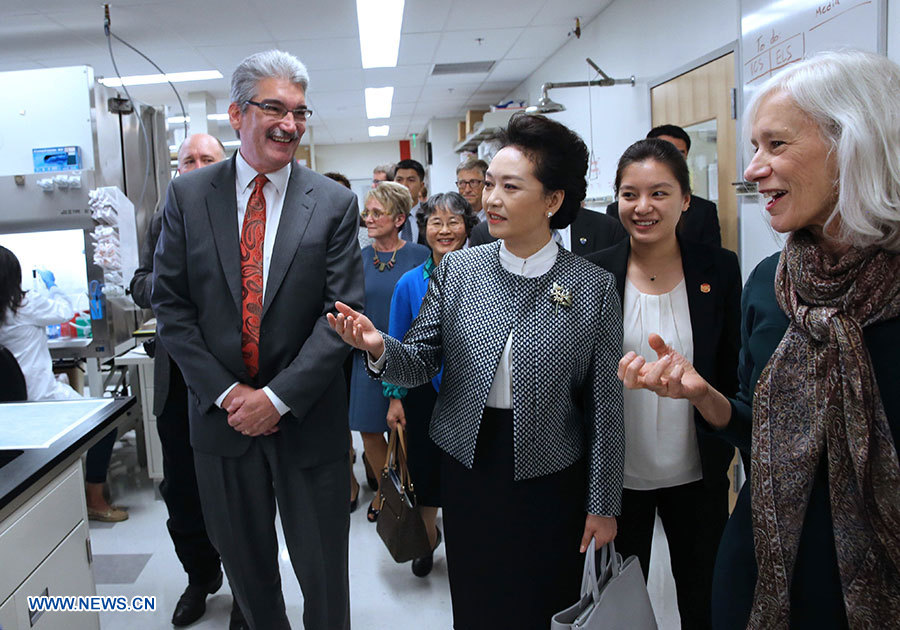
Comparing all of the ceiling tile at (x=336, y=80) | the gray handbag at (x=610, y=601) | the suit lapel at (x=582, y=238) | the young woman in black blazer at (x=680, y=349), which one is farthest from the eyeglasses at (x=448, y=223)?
the ceiling tile at (x=336, y=80)

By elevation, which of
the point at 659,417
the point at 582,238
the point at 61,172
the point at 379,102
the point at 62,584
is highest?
the point at 379,102

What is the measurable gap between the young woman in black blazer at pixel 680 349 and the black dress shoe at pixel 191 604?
155 centimetres

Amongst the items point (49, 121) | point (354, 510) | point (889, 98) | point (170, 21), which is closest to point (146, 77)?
point (170, 21)

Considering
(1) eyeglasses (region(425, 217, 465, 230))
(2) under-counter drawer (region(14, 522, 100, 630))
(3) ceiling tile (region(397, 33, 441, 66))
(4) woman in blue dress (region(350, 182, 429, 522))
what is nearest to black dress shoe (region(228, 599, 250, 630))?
(2) under-counter drawer (region(14, 522, 100, 630))

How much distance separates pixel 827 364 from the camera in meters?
0.96

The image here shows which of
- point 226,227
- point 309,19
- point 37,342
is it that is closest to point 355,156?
point 309,19

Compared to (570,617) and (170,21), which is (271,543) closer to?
(570,617)

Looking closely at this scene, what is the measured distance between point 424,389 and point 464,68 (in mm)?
5588

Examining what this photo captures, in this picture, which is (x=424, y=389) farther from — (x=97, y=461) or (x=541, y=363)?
(x=97, y=461)

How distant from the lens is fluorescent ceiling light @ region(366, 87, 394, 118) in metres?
8.23

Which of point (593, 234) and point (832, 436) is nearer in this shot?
point (832, 436)

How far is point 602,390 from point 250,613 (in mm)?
1171

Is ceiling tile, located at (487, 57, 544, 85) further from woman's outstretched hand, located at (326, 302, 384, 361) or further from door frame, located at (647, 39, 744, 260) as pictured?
woman's outstretched hand, located at (326, 302, 384, 361)

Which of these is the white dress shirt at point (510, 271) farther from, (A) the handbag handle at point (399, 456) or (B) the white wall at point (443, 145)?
(B) the white wall at point (443, 145)
